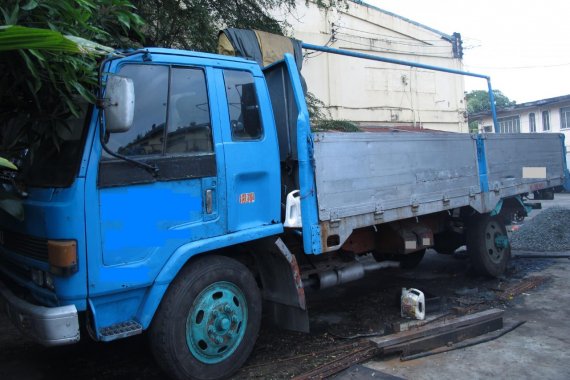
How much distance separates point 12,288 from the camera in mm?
3496

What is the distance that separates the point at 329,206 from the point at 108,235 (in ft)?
5.95

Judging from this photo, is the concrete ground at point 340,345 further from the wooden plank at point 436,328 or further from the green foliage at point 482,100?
the green foliage at point 482,100

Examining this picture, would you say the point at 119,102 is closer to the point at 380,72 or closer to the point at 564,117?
the point at 380,72

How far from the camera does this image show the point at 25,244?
10.6 ft

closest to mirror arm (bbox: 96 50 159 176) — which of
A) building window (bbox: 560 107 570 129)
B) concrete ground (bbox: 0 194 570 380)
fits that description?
concrete ground (bbox: 0 194 570 380)

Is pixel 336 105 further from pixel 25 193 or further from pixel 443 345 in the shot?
pixel 25 193

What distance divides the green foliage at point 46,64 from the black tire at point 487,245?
5160 mm

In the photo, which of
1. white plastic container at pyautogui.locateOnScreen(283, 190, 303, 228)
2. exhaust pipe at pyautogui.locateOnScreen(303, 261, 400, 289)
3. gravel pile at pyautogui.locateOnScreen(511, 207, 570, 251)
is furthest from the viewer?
gravel pile at pyautogui.locateOnScreen(511, 207, 570, 251)

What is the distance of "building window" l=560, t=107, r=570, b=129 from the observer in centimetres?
2581

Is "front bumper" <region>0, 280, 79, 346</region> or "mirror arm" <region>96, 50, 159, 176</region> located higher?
"mirror arm" <region>96, 50, 159, 176</region>

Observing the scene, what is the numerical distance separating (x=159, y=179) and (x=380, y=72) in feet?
52.6

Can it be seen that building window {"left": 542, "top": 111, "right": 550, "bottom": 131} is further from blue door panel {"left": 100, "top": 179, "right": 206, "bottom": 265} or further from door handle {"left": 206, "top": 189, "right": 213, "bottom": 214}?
blue door panel {"left": 100, "top": 179, "right": 206, "bottom": 265}

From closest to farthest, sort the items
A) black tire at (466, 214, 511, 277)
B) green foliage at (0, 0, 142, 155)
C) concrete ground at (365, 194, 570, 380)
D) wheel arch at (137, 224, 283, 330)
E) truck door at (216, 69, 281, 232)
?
1. green foliage at (0, 0, 142, 155)
2. wheel arch at (137, 224, 283, 330)
3. truck door at (216, 69, 281, 232)
4. concrete ground at (365, 194, 570, 380)
5. black tire at (466, 214, 511, 277)

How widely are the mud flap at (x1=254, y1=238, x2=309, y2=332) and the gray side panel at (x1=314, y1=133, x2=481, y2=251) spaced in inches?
17.9
